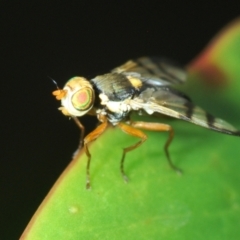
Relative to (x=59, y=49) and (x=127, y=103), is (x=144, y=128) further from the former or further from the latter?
(x=59, y=49)

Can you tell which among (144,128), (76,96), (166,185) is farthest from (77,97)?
(166,185)

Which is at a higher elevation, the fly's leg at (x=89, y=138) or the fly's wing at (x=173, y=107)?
the fly's leg at (x=89, y=138)

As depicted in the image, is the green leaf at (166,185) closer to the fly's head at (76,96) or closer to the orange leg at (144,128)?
the orange leg at (144,128)

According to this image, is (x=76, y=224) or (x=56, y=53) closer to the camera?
(x=76, y=224)

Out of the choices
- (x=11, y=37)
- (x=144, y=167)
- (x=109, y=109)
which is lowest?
(x=144, y=167)

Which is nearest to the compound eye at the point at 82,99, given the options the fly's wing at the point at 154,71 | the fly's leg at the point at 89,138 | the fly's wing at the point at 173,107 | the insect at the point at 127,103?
the insect at the point at 127,103

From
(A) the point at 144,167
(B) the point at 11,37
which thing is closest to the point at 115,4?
(B) the point at 11,37

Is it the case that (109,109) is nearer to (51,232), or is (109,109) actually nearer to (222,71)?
(222,71)
